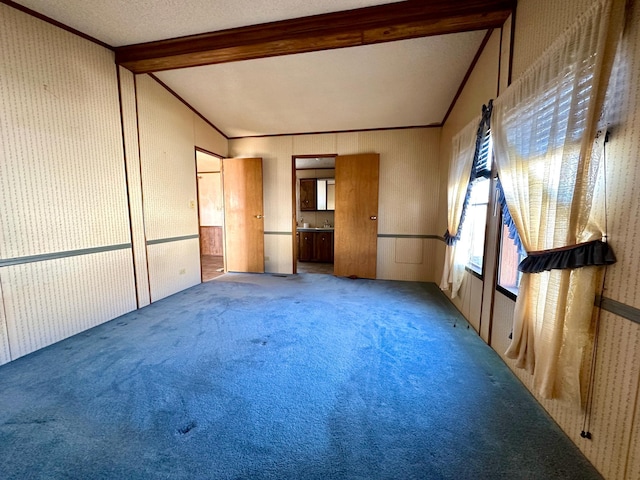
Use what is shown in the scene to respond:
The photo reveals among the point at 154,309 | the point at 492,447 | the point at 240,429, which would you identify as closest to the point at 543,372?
the point at 492,447

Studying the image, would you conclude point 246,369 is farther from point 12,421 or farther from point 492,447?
point 492,447

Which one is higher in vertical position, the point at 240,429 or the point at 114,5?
the point at 114,5

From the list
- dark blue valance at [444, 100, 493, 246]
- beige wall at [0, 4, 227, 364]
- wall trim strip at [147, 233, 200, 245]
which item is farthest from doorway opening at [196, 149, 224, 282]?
dark blue valance at [444, 100, 493, 246]

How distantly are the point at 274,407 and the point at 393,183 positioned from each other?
→ 3944mm

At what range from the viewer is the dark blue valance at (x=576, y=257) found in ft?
3.63

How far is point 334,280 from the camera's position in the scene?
452 centimetres

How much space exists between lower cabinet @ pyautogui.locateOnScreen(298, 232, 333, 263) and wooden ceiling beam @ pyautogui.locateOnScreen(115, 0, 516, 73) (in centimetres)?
406

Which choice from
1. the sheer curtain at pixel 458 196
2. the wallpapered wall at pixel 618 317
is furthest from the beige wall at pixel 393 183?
the wallpapered wall at pixel 618 317

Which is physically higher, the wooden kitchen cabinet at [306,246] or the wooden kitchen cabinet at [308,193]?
the wooden kitchen cabinet at [308,193]

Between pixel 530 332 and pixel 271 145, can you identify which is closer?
pixel 530 332

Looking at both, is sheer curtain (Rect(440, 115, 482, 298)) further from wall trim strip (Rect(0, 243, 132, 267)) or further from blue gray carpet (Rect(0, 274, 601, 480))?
wall trim strip (Rect(0, 243, 132, 267))

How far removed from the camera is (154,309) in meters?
3.14

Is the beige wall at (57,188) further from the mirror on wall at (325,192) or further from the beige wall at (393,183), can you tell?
the mirror on wall at (325,192)

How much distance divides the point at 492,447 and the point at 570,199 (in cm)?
130
